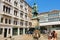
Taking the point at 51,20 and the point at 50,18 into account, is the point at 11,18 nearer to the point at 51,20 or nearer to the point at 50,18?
the point at 50,18

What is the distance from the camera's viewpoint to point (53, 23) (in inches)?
1885

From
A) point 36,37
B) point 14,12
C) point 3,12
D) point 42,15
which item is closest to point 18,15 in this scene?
point 14,12

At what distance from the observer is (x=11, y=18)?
116ft

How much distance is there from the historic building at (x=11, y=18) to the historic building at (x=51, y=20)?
6.77 m

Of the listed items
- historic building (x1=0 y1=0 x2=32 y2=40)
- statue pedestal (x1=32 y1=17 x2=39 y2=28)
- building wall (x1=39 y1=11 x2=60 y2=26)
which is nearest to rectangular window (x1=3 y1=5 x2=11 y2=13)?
historic building (x1=0 y1=0 x2=32 y2=40)

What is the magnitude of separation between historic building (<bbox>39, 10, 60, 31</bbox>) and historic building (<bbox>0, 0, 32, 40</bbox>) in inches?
267

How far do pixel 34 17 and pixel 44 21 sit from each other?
1396 inches

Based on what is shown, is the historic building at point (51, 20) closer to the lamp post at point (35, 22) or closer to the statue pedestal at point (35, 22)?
the lamp post at point (35, 22)

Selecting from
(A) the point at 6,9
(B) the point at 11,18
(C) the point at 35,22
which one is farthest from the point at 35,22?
(B) the point at 11,18

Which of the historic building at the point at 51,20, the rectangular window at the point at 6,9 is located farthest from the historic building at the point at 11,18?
the historic building at the point at 51,20

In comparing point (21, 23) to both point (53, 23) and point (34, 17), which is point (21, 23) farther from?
point (34, 17)

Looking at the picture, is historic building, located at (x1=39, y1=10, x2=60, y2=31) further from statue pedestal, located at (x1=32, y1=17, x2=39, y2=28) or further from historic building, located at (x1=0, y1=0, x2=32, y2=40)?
statue pedestal, located at (x1=32, y1=17, x2=39, y2=28)

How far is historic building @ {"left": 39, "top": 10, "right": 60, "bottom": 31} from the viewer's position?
154ft

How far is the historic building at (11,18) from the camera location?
31.1m
